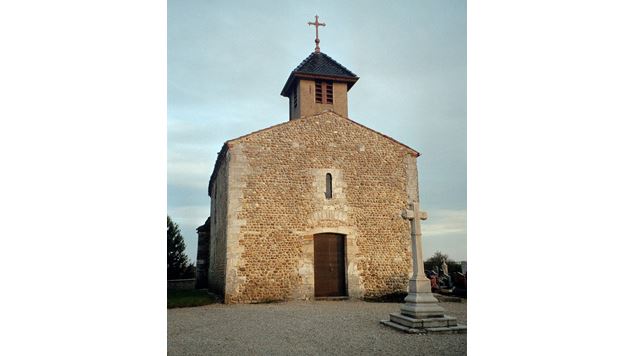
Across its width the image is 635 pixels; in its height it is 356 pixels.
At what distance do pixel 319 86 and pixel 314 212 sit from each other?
5425mm

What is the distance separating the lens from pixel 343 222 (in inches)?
498

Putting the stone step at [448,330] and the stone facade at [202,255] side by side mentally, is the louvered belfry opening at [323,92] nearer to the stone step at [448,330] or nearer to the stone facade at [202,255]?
the stone facade at [202,255]

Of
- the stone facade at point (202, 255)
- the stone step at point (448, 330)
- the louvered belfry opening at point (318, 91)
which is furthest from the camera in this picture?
the stone facade at point (202, 255)

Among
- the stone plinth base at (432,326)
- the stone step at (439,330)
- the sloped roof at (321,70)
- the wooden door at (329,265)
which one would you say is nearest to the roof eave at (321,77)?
the sloped roof at (321,70)

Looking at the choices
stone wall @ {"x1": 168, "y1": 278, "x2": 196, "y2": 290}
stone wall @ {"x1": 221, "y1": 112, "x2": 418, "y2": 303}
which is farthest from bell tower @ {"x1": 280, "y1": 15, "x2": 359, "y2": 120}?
stone wall @ {"x1": 168, "y1": 278, "x2": 196, "y2": 290}

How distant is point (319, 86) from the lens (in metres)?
15.7

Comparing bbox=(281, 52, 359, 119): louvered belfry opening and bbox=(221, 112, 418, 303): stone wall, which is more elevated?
bbox=(281, 52, 359, 119): louvered belfry opening

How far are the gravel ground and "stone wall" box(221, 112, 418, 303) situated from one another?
80.7 inches

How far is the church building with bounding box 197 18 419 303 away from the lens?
38.6 ft

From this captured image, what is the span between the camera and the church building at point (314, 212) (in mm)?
11766

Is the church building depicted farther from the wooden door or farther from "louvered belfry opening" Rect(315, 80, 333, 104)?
"louvered belfry opening" Rect(315, 80, 333, 104)
